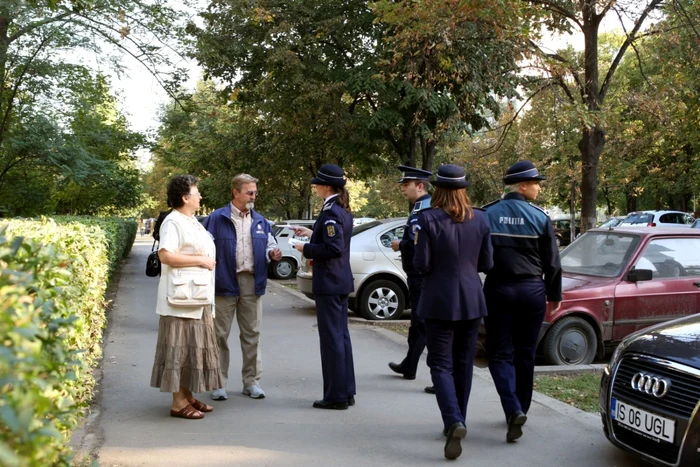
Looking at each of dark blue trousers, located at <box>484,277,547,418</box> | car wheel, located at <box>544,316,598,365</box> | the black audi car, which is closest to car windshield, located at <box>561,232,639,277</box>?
car wheel, located at <box>544,316,598,365</box>

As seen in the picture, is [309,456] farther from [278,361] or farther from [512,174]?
[278,361]

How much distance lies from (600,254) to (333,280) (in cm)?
411

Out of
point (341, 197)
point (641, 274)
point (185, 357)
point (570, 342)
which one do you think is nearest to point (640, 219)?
point (641, 274)

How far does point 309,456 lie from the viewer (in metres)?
A: 4.93

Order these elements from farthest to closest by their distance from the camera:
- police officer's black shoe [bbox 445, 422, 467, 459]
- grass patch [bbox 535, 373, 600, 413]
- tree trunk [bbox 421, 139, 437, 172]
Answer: tree trunk [bbox 421, 139, 437, 172] < grass patch [bbox 535, 373, 600, 413] < police officer's black shoe [bbox 445, 422, 467, 459]

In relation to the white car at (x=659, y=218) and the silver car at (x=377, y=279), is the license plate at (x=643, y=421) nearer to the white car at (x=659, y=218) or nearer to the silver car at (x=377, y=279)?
the silver car at (x=377, y=279)

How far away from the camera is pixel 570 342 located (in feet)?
26.7

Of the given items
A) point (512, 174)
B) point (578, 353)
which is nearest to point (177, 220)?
point (512, 174)

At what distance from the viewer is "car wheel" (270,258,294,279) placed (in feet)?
69.9

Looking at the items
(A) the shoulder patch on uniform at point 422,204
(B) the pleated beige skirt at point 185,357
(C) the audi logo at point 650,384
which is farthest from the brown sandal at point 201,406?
(C) the audi logo at point 650,384

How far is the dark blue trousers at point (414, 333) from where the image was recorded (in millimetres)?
6848

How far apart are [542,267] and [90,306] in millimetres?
3354

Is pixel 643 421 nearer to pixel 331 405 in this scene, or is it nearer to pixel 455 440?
pixel 455 440

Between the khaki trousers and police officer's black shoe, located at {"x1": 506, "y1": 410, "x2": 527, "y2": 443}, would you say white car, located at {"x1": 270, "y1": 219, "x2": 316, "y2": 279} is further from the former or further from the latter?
police officer's black shoe, located at {"x1": 506, "y1": 410, "x2": 527, "y2": 443}
